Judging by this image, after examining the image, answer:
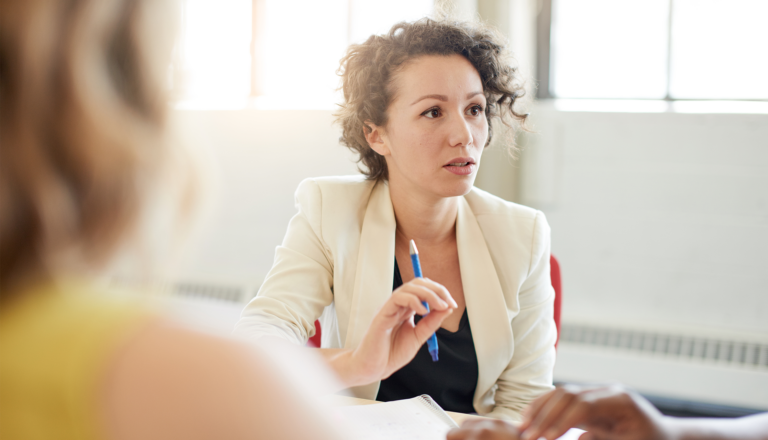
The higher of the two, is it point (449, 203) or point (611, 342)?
point (449, 203)

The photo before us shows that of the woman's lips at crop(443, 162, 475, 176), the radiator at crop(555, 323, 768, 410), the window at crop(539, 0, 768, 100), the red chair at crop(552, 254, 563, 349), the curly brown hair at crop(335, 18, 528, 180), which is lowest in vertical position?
the radiator at crop(555, 323, 768, 410)

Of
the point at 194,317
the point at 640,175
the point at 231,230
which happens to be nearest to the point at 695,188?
the point at 640,175

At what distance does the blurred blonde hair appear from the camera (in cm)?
41

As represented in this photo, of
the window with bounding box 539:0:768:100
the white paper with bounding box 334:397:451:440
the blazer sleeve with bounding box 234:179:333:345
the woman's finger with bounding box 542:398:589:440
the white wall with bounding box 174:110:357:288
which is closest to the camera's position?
the woman's finger with bounding box 542:398:589:440

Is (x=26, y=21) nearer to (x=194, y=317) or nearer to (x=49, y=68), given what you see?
(x=49, y=68)

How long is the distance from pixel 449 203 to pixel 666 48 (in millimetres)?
1770

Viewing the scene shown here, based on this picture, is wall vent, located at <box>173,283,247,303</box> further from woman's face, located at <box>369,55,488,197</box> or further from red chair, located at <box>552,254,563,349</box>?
woman's face, located at <box>369,55,488,197</box>

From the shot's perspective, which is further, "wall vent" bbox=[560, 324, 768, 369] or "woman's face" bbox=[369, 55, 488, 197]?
"wall vent" bbox=[560, 324, 768, 369]

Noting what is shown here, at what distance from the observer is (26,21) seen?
1.30 ft

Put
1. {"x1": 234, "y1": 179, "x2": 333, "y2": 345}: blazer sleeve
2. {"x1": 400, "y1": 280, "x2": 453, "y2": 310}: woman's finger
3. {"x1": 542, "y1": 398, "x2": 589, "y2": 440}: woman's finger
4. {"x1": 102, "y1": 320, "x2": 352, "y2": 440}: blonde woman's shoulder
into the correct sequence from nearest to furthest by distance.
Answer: {"x1": 102, "y1": 320, "x2": 352, "y2": 440}: blonde woman's shoulder < {"x1": 542, "y1": 398, "x2": 589, "y2": 440}: woman's finger < {"x1": 400, "y1": 280, "x2": 453, "y2": 310}: woman's finger < {"x1": 234, "y1": 179, "x2": 333, "y2": 345}: blazer sleeve

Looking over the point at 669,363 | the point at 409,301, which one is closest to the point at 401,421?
the point at 409,301

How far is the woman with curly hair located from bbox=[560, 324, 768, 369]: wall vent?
1421 millimetres

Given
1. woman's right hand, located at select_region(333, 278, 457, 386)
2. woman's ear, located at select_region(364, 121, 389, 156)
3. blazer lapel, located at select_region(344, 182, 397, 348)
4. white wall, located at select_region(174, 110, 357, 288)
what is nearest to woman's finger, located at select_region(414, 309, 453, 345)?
woman's right hand, located at select_region(333, 278, 457, 386)

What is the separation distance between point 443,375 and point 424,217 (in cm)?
43
